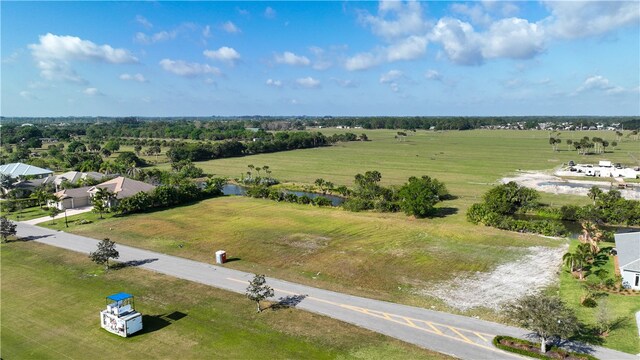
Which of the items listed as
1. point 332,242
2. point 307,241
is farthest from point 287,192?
point 332,242

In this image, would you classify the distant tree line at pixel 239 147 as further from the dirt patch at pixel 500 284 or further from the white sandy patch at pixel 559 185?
the dirt patch at pixel 500 284

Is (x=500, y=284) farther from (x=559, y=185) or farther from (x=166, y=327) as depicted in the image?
(x=559, y=185)

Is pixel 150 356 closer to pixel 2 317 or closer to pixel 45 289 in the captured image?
pixel 2 317

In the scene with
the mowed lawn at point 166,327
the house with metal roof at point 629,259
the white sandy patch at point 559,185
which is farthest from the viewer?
the white sandy patch at point 559,185

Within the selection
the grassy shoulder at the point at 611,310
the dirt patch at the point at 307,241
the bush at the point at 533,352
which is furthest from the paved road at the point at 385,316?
the dirt patch at the point at 307,241

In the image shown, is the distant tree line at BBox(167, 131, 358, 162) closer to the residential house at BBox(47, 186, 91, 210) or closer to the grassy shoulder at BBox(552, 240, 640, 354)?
the residential house at BBox(47, 186, 91, 210)

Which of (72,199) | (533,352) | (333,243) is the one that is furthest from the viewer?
(72,199)

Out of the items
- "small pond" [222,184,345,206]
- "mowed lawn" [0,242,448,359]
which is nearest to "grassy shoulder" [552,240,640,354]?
"mowed lawn" [0,242,448,359]

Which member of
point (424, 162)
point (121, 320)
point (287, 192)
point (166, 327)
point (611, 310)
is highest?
point (424, 162)
